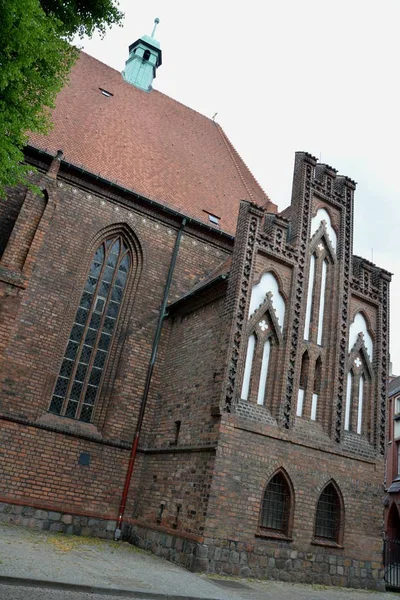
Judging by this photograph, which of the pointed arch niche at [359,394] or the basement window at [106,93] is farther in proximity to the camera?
the basement window at [106,93]

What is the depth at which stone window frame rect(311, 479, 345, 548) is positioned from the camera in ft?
35.8

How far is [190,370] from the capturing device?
12219 millimetres

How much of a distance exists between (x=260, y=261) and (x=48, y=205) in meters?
5.53

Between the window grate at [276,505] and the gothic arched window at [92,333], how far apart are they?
4993 mm

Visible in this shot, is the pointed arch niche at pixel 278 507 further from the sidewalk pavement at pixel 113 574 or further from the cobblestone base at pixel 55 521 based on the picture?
the cobblestone base at pixel 55 521

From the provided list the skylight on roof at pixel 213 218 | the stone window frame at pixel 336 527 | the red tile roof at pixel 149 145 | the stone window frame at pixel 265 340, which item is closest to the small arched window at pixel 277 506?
the stone window frame at pixel 336 527

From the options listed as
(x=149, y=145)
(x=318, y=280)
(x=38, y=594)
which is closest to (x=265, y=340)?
(x=318, y=280)

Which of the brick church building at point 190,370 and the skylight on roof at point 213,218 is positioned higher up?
the skylight on roof at point 213,218

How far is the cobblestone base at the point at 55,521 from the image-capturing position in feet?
35.4

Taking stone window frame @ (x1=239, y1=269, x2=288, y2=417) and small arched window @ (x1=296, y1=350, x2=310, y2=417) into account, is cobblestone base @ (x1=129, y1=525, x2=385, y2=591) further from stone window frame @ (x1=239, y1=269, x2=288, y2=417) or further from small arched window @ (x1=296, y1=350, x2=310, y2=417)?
small arched window @ (x1=296, y1=350, x2=310, y2=417)

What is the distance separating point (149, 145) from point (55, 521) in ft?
40.5


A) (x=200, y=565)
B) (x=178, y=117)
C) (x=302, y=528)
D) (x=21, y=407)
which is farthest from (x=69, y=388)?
(x=178, y=117)

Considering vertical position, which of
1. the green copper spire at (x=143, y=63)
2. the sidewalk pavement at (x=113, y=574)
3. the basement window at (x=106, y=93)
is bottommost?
the sidewalk pavement at (x=113, y=574)

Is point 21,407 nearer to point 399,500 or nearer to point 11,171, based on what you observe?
point 11,171
